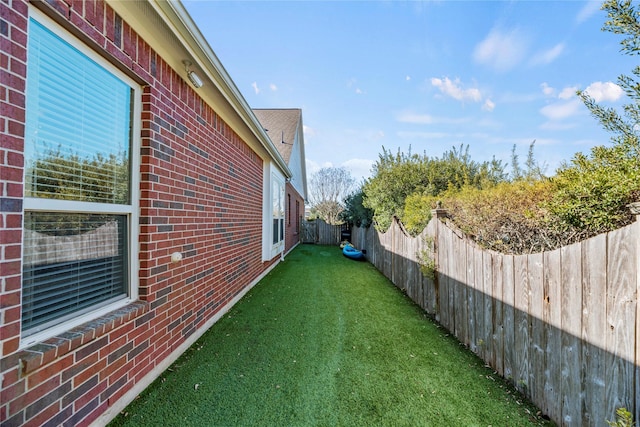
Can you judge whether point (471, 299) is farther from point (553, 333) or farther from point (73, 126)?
point (73, 126)

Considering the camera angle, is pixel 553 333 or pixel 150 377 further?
pixel 150 377

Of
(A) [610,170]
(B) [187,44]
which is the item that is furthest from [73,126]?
(A) [610,170]

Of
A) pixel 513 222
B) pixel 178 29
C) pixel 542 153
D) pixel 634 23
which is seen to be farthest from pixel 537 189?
pixel 542 153

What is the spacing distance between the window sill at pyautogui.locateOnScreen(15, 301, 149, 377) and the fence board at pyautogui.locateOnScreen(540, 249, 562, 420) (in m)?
3.48

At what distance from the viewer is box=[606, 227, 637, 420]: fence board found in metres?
1.62

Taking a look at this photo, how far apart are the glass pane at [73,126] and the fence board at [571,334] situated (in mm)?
3703

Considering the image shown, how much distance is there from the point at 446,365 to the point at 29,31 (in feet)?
14.7

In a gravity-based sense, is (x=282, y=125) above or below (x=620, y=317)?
above

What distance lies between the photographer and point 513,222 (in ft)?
11.5

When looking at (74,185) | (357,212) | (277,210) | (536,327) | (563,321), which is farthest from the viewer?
(357,212)

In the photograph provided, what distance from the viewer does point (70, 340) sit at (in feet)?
5.65

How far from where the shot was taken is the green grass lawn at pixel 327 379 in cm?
225

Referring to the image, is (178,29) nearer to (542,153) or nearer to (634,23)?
(634,23)

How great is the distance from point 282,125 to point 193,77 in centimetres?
1230
